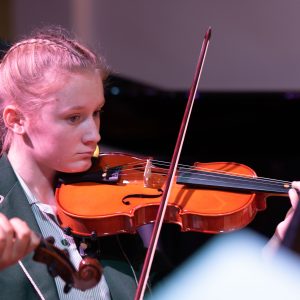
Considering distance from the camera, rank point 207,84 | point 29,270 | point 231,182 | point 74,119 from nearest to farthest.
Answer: point 29,270
point 74,119
point 231,182
point 207,84

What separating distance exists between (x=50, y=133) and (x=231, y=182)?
0.40 meters

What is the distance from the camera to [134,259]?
4.16ft

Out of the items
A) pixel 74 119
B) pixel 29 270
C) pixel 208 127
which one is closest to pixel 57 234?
pixel 29 270

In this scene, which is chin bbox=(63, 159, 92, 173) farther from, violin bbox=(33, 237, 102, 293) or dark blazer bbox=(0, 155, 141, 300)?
violin bbox=(33, 237, 102, 293)

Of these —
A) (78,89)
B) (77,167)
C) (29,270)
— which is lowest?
(29,270)

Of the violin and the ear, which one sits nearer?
the violin

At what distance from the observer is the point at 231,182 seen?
1.31 metres

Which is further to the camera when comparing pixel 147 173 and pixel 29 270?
pixel 147 173

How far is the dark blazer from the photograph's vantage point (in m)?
1.06

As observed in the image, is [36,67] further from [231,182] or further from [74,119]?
[231,182]

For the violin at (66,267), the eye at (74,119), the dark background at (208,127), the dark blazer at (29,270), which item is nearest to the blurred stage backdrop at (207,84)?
the dark background at (208,127)

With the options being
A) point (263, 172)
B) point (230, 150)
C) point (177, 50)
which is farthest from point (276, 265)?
point (177, 50)

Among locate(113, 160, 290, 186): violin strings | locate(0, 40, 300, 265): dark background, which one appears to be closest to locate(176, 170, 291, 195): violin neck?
locate(113, 160, 290, 186): violin strings

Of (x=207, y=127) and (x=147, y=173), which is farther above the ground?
(x=147, y=173)
